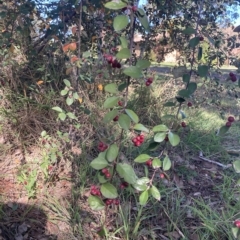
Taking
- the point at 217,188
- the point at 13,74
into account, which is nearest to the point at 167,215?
the point at 217,188

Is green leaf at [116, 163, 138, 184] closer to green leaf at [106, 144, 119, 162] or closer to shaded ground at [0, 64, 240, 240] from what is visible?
green leaf at [106, 144, 119, 162]

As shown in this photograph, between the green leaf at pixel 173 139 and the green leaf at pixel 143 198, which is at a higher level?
the green leaf at pixel 173 139

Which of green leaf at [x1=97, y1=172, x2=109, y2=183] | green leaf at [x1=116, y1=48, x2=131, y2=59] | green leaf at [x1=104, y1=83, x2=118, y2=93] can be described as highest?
green leaf at [x1=116, y1=48, x2=131, y2=59]

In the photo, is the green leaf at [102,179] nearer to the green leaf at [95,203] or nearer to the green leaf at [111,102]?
the green leaf at [95,203]

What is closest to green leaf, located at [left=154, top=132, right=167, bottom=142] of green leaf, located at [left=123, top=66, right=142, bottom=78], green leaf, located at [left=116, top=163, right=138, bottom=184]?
green leaf, located at [left=116, top=163, right=138, bottom=184]

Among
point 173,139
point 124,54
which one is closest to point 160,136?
point 173,139

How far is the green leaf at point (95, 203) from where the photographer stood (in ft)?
4.29

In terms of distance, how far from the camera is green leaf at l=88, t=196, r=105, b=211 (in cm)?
131

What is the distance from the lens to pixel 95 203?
51.8 inches

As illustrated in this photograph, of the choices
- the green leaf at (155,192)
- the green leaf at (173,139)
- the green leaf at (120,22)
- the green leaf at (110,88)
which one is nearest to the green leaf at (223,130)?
the green leaf at (173,139)

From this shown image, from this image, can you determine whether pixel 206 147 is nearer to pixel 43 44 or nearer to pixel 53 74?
pixel 53 74

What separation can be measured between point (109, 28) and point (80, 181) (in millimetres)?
1694

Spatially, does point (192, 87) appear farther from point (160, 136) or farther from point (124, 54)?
point (124, 54)

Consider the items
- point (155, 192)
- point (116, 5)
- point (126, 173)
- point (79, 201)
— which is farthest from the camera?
point (79, 201)
